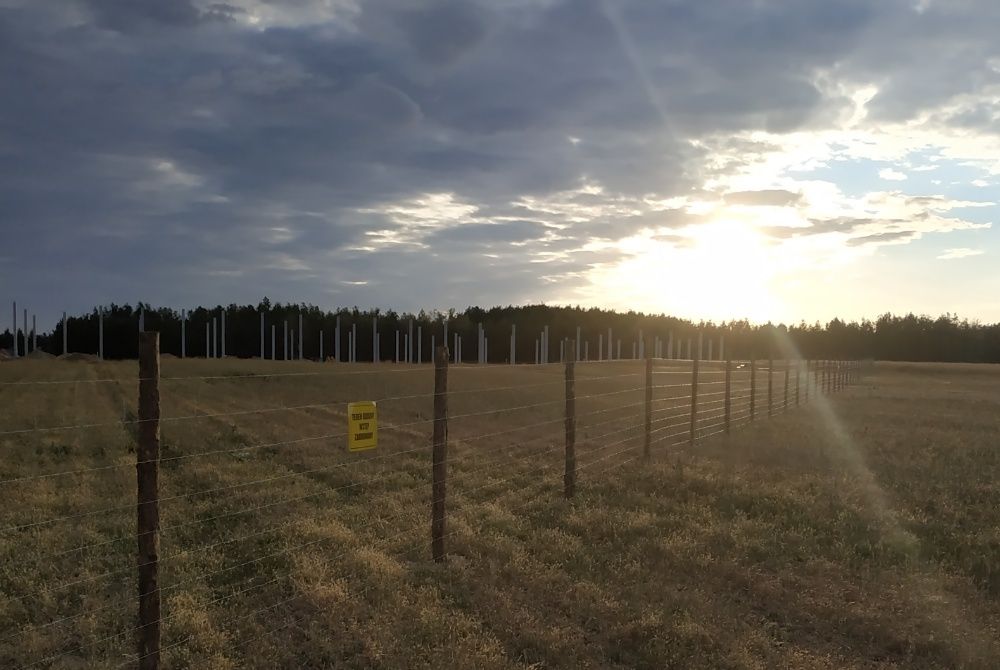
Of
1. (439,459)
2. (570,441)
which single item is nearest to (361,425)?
(439,459)

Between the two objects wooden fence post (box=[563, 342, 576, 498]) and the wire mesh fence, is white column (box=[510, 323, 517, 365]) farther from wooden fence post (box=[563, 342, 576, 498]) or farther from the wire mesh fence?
wooden fence post (box=[563, 342, 576, 498])

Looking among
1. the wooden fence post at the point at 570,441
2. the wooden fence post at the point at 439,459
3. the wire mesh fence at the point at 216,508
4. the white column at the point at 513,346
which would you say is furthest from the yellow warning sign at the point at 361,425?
the white column at the point at 513,346

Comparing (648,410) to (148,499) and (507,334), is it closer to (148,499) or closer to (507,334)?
(148,499)

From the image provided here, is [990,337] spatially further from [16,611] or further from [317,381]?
[16,611]

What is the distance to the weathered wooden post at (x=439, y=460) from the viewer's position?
25.6ft

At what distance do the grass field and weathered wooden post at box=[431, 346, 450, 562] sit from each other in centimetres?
25

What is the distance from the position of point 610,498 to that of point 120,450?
9082 millimetres

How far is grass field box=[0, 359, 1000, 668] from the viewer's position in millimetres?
5820

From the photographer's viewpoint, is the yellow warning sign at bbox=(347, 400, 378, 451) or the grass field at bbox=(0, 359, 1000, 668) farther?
the yellow warning sign at bbox=(347, 400, 378, 451)

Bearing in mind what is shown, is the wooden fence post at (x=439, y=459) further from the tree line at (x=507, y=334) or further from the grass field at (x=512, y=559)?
the tree line at (x=507, y=334)

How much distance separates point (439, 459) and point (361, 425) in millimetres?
1314

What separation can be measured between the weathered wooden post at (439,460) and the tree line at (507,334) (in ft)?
278

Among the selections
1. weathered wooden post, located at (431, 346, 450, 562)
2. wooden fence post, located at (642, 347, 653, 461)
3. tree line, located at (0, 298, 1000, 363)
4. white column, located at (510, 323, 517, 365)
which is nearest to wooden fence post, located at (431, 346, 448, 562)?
weathered wooden post, located at (431, 346, 450, 562)

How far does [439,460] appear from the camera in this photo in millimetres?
8047
